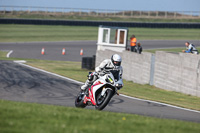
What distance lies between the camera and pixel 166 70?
18.6m

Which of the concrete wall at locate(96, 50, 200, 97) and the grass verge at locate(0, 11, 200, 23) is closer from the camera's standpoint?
the concrete wall at locate(96, 50, 200, 97)

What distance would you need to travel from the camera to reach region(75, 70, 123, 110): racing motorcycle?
10398mm

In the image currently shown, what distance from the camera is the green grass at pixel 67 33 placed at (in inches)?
2014

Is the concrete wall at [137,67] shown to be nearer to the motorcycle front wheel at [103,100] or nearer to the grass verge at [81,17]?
the motorcycle front wheel at [103,100]

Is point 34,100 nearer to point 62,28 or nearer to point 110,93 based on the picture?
point 110,93

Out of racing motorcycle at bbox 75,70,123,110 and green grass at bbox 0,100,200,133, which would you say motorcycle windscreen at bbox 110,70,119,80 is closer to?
racing motorcycle at bbox 75,70,123,110

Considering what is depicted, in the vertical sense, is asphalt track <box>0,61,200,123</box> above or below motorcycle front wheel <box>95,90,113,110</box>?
below

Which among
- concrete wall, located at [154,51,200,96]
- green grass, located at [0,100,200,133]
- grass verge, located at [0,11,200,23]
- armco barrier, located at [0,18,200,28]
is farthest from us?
grass verge, located at [0,11,200,23]

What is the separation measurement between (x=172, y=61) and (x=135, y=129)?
11844 millimetres

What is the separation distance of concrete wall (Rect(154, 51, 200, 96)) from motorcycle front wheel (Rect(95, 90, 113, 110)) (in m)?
6.69

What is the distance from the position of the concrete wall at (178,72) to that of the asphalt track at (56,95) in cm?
296

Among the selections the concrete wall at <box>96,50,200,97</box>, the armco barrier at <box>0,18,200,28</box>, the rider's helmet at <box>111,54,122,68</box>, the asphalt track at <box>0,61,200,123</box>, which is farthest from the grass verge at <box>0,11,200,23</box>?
the rider's helmet at <box>111,54,122,68</box>

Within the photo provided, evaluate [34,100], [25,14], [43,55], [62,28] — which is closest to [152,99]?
[34,100]

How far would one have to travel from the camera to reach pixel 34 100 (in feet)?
44.5
